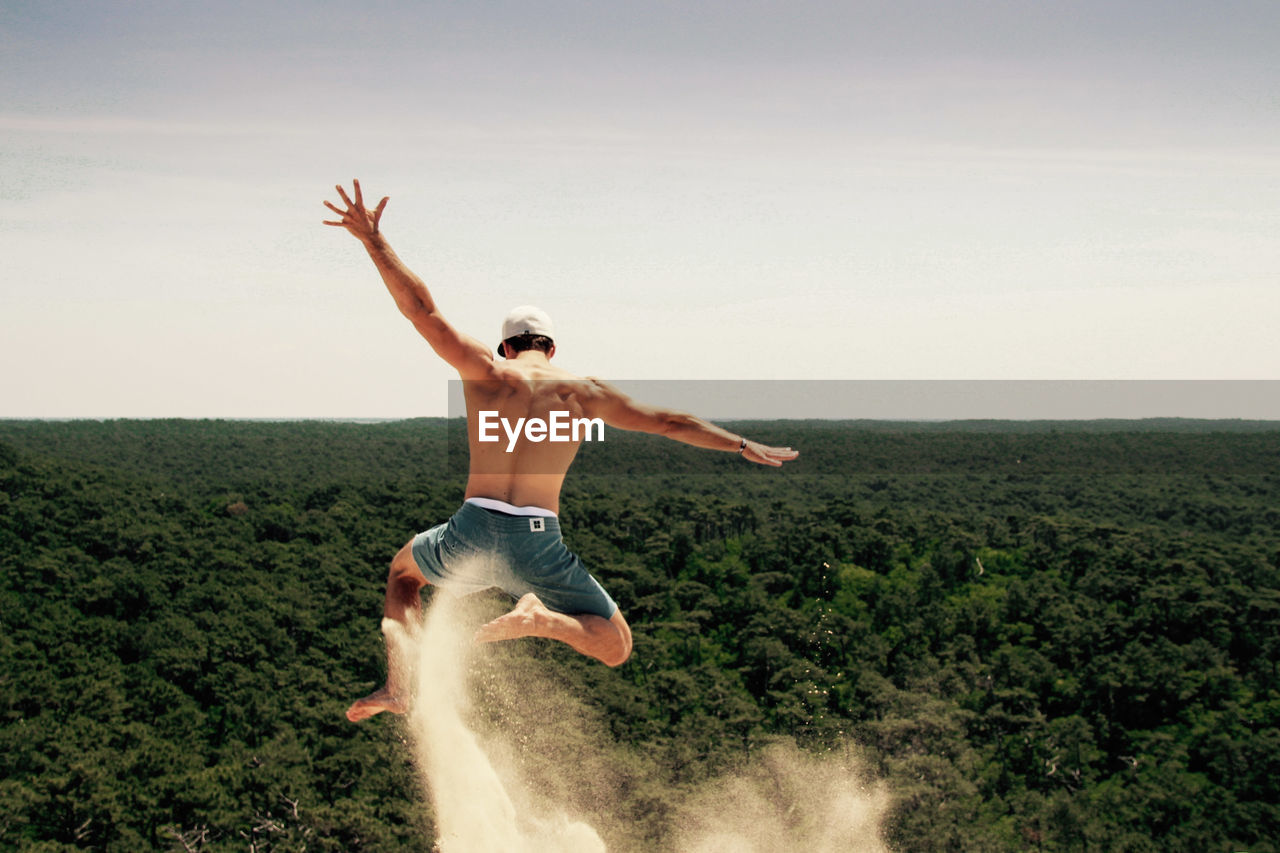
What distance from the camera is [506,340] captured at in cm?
728

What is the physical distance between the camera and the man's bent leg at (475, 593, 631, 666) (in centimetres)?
663

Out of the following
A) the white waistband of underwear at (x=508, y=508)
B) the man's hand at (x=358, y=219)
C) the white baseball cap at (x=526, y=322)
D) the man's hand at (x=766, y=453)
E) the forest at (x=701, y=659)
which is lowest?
the forest at (x=701, y=659)

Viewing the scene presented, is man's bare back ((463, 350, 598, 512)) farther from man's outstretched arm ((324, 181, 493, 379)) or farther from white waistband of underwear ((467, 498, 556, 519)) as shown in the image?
man's outstretched arm ((324, 181, 493, 379))

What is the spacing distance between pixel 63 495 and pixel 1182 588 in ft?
414

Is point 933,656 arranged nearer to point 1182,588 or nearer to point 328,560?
point 1182,588

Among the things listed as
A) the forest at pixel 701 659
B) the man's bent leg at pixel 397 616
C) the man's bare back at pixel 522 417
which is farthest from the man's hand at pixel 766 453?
the forest at pixel 701 659

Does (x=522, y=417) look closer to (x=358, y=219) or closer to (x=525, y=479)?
(x=525, y=479)

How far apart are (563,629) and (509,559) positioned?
1.98 feet

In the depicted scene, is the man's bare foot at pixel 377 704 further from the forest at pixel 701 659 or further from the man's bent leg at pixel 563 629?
the forest at pixel 701 659

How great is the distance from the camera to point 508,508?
6.84 metres

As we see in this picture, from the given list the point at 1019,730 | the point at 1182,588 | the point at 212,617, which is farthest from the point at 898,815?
the point at 212,617

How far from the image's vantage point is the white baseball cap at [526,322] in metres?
7.15

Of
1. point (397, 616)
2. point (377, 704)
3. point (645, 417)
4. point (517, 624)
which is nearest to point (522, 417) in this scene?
point (645, 417)

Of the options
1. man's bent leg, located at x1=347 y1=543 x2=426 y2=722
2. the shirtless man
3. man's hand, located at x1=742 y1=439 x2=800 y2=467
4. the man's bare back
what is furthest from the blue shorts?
man's hand, located at x1=742 y1=439 x2=800 y2=467
